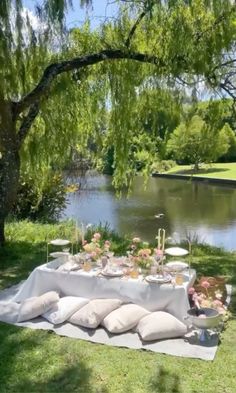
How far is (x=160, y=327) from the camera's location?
3189mm

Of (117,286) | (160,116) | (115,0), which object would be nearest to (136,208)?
(160,116)

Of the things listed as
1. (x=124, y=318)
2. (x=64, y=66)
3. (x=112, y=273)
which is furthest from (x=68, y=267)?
(x=64, y=66)

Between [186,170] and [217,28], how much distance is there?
2176 centimetres

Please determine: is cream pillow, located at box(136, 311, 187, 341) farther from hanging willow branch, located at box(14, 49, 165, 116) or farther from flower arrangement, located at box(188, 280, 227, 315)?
hanging willow branch, located at box(14, 49, 165, 116)

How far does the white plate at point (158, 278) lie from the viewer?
355 cm

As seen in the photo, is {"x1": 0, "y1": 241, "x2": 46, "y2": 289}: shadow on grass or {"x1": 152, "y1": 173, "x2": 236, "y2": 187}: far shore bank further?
{"x1": 152, "y1": 173, "x2": 236, "y2": 187}: far shore bank

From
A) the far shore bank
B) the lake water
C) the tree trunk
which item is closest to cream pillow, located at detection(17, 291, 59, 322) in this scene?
the tree trunk

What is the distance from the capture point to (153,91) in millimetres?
5895

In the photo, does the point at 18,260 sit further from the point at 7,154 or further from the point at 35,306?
the point at 35,306

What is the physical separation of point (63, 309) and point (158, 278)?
80 centimetres

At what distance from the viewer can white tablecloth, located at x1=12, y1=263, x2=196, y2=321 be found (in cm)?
346

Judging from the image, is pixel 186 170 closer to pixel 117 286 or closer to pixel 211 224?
pixel 211 224

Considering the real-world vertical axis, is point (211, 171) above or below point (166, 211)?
above

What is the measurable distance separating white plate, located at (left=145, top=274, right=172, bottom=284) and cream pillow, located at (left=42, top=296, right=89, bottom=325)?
554 millimetres
